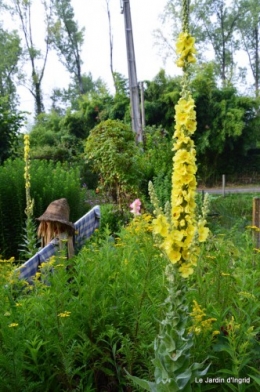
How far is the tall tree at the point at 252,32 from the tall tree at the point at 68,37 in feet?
37.5

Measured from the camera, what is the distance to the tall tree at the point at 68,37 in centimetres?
3052

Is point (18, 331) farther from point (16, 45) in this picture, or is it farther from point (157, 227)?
point (16, 45)

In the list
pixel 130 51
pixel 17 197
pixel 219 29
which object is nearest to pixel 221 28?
pixel 219 29

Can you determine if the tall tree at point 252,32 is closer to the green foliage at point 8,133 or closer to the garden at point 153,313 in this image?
the green foliage at point 8,133

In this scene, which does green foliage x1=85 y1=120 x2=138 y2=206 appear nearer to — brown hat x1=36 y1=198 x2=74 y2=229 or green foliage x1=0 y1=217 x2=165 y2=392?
brown hat x1=36 y1=198 x2=74 y2=229

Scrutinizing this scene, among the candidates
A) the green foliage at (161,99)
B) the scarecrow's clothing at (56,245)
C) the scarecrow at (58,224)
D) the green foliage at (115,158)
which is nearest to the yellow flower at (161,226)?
the scarecrow's clothing at (56,245)

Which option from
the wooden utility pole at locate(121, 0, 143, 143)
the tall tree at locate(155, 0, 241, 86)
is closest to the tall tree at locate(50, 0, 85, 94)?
the tall tree at locate(155, 0, 241, 86)

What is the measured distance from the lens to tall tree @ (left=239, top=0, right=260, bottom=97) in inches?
1105

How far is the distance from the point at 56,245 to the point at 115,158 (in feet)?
11.0

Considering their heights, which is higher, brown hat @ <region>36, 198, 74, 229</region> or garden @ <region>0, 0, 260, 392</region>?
brown hat @ <region>36, 198, 74, 229</region>

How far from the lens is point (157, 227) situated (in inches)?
52.0

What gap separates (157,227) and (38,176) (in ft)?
13.8

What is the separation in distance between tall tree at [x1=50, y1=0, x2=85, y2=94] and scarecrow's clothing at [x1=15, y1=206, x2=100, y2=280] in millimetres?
28622

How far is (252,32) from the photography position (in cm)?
2911
